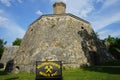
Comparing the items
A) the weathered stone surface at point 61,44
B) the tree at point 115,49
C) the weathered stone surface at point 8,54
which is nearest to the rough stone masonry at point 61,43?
the weathered stone surface at point 61,44

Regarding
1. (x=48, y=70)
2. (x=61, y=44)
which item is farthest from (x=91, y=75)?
(x=61, y=44)

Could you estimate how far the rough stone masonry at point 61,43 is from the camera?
989 inches

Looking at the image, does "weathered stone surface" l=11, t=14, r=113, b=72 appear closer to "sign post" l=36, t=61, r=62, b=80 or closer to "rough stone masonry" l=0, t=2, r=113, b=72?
"rough stone masonry" l=0, t=2, r=113, b=72

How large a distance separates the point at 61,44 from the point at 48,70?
17.4m

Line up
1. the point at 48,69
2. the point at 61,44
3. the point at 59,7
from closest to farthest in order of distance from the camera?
1. the point at 48,69
2. the point at 61,44
3. the point at 59,7

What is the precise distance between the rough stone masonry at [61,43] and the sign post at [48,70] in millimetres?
14925

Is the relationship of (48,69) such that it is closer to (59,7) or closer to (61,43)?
(61,43)

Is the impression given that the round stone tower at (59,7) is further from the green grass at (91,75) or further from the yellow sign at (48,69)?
the yellow sign at (48,69)

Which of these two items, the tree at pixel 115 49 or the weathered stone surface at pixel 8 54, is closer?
the tree at pixel 115 49

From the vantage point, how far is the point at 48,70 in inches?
358

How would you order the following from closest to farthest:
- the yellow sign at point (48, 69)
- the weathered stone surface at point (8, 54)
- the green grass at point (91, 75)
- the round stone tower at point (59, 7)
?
the yellow sign at point (48, 69) → the green grass at point (91, 75) → the round stone tower at point (59, 7) → the weathered stone surface at point (8, 54)

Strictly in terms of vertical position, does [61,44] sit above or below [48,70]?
above

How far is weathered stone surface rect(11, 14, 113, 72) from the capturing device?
25.1 m

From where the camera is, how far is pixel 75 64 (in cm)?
2438
